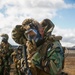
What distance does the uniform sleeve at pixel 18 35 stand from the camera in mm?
5387

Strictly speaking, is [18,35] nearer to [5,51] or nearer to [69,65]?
[5,51]

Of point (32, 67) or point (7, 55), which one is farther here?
point (7, 55)

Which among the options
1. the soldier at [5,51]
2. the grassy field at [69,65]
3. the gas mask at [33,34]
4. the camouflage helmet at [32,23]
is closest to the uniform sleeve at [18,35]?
the camouflage helmet at [32,23]

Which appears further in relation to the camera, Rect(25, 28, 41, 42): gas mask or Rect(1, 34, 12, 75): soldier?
Rect(1, 34, 12, 75): soldier

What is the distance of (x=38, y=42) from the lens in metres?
5.08

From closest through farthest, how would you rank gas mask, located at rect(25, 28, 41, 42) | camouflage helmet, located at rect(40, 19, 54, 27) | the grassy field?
gas mask, located at rect(25, 28, 41, 42) → camouflage helmet, located at rect(40, 19, 54, 27) → the grassy field

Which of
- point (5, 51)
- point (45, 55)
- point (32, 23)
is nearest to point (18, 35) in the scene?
point (32, 23)

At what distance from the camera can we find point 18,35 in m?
5.44

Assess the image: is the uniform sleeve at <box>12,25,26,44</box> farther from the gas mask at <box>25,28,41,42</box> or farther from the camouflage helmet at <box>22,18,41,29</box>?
the gas mask at <box>25,28,41,42</box>

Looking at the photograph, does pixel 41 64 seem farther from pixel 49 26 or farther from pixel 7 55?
pixel 7 55

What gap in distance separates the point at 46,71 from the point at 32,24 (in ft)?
2.53

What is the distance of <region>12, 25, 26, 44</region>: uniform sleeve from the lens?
17.7ft

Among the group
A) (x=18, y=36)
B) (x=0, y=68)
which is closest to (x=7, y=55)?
(x=0, y=68)

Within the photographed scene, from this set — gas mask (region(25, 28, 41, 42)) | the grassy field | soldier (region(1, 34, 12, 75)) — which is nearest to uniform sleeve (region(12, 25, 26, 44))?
gas mask (region(25, 28, 41, 42))
